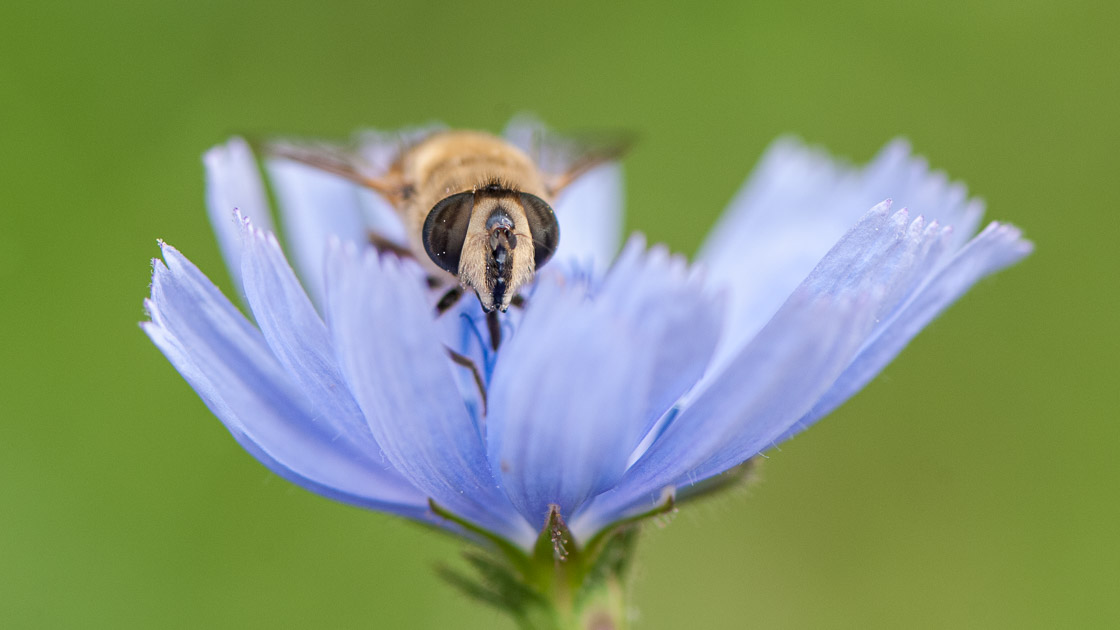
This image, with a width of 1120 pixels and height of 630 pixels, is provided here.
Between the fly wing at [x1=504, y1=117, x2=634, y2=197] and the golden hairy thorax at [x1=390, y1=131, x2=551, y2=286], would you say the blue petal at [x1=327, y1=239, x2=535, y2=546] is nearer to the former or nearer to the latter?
the golden hairy thorax at [x1=390, y1=131, x2=551, y2=286]

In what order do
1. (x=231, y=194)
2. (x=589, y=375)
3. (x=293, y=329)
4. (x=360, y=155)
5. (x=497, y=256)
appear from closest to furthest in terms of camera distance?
(x=589, y=375), (x=293, y=329), (x=497, y=256), (x=231, y=194), (x=360, y=155)

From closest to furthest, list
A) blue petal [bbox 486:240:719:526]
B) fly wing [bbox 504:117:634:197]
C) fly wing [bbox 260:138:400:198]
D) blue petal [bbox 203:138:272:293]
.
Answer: blue petal [bbox 486:240:719:526] → blue petal [bbox 203:138:272:293] → fly wing [bbox 260:138:400:198] → fly wing [bbox 504:117:634:197]

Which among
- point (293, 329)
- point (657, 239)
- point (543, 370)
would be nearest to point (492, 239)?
point (293, 329)

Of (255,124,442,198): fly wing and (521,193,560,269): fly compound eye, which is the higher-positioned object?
(255,124,442,198): fly wing

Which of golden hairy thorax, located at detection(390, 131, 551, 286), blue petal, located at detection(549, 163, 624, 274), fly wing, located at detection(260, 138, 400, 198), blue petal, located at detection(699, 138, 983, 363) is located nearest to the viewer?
golden hairy thorax, located at detection(390, 131, 551, 286)

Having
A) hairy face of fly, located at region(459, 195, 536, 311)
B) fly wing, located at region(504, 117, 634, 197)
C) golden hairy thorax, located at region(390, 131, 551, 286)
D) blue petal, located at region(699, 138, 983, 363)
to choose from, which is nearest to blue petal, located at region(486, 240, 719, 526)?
hairy face of fly, located at region(459, 195, 536, 311)

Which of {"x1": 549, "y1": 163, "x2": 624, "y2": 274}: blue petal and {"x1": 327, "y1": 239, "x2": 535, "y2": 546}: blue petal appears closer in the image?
{"x1": 327, "y1": 239, "x2": 535, "y2": 546}: blue petal

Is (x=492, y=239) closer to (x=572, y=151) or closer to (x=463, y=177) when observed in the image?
(x=463, y=177)
